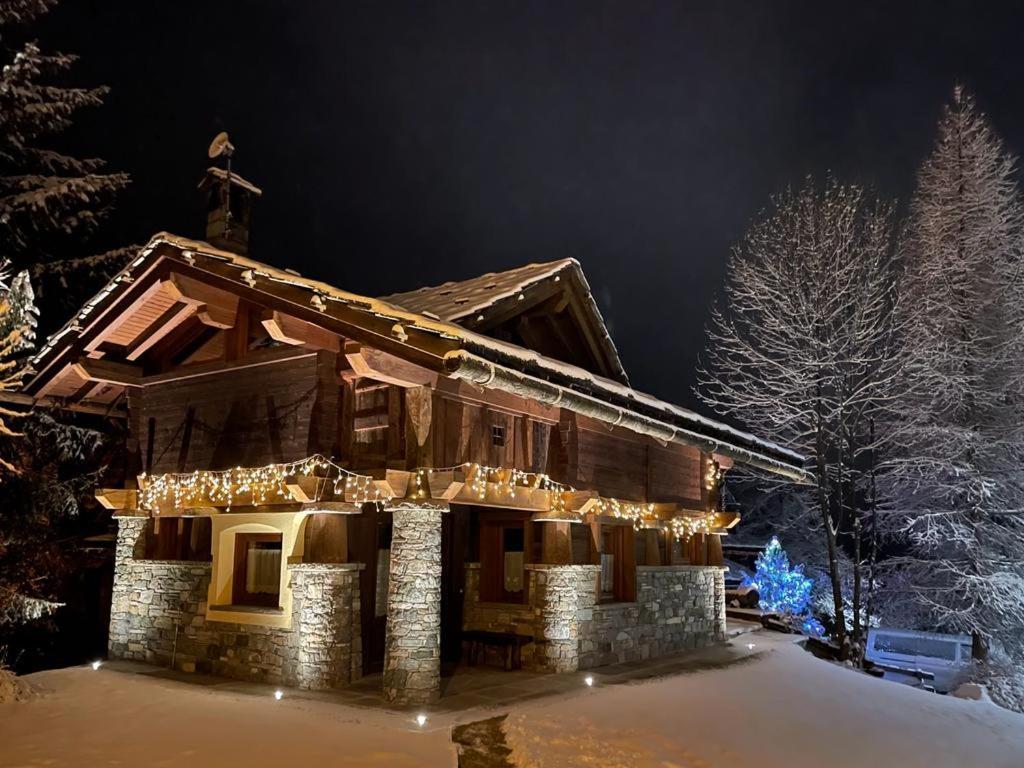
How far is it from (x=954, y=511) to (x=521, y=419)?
1245 cm

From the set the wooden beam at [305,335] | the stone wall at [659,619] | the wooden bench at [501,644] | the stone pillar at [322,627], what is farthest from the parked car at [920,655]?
the wooden beam at [305,335]

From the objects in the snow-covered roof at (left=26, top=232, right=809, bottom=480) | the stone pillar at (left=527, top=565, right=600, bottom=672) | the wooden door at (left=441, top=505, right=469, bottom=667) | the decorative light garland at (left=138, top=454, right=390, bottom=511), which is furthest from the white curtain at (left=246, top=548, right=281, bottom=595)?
the snow-covered roof at (left=26, top=232, right=809, bottom=480)

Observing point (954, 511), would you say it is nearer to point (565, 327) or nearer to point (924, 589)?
point (924, 589)

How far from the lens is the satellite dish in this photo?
41.8 feet

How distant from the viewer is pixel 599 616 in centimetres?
1312

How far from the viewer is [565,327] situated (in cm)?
1520

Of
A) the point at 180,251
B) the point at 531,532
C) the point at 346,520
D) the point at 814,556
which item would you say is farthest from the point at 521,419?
the point at 814,556

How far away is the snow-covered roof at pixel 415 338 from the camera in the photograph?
905 centimetres

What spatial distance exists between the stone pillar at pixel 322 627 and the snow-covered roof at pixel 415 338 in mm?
3509

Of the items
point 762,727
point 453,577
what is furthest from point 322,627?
point 762,727

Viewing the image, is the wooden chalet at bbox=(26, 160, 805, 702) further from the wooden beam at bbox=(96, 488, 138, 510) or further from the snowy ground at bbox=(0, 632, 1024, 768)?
the snowy ground at bbox=(0, 632, 1024, 768)

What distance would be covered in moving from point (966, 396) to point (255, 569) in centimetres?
1660

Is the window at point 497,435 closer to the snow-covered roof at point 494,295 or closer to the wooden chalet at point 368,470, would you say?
the wooden chalet at point 368,470

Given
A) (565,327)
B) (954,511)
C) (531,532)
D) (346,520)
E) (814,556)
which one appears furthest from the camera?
(814,556)
